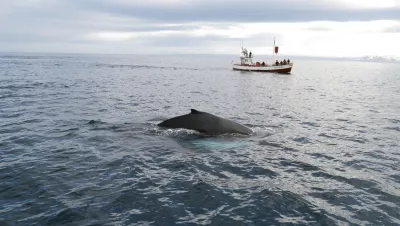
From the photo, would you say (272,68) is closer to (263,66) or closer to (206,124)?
(263,66)

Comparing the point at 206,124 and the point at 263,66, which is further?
the point at 263,66

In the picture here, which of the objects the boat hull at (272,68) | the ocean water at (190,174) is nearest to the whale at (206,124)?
the ocean water at (190,174)

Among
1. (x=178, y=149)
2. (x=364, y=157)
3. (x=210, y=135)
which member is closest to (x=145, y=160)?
(x=178, y=149)

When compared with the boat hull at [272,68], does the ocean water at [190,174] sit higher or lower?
lower

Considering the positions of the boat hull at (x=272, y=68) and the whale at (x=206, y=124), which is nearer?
the whale at (x=206, y=124)

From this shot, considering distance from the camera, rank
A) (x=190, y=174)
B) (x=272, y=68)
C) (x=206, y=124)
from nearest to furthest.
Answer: (x=190, y=174), (x=206, y=124), (x=272, y=68)

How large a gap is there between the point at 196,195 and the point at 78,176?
430cm

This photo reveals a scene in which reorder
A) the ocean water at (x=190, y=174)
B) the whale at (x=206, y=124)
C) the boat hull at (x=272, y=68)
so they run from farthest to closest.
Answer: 1. the boat hull at (x=272, y=68)
2. the whale at (x=206, y=124)
3. the ocean water at (x=190, y=174)

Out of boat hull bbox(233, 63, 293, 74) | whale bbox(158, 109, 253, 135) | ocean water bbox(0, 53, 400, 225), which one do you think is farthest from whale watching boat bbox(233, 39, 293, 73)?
whale bbox(158, 109, 253, 135)

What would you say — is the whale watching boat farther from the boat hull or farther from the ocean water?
the ocean water

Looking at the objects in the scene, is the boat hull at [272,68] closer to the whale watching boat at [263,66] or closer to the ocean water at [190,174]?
the whale watching boat at [263,66]

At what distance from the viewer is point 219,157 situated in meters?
14.8

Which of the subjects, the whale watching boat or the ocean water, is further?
the whale watching boat

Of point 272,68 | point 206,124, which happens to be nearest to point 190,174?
point 206,124
